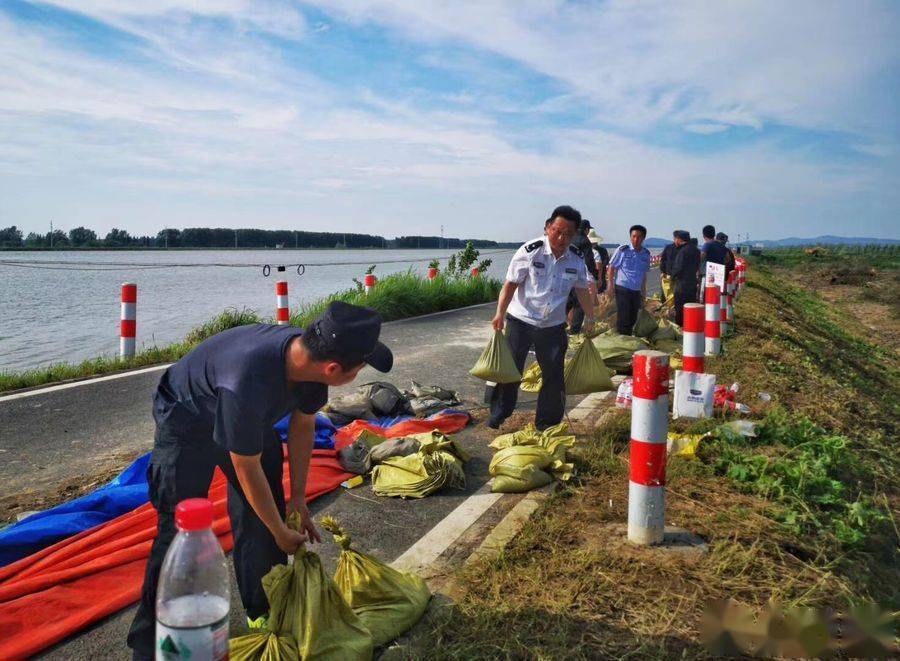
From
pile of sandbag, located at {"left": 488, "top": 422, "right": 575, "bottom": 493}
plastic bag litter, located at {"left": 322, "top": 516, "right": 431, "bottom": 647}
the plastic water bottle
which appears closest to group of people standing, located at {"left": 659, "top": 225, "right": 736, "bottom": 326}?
pile of sandbag, located at {"left": 488, "top": 422, "right": 575, "bottom": 493}

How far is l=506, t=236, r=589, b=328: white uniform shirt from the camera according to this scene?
6.12 meters

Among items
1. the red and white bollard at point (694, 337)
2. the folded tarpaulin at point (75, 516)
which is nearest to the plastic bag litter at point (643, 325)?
the red and white bollard at point (694, 337)

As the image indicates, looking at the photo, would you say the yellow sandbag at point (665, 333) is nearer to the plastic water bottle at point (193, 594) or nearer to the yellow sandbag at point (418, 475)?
the yellow sandbag at point (418, 475)

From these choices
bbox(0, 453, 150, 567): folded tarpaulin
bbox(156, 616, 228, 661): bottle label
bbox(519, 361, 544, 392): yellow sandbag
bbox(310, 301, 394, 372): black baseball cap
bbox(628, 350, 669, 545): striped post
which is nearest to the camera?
bbox(156, 616, 228, 661): bottle label

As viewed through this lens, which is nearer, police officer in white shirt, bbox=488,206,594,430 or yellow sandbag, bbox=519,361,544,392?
police officer in white shirt, bbox=488,206,594,430

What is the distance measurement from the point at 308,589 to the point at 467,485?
8.30 ft

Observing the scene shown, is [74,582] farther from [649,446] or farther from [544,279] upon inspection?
[544,279]

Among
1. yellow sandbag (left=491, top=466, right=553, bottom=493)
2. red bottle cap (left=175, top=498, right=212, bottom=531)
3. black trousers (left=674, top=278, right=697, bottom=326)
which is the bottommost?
yellow sandbag (left=491, top=466, right=553, bottom=493)

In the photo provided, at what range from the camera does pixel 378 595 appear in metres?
3.04

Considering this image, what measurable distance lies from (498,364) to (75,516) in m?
3.39

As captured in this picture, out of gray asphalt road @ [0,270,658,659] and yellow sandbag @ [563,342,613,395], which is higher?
yellow sandbag @ [563,342,613,395]

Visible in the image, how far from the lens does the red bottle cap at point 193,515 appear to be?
188cm

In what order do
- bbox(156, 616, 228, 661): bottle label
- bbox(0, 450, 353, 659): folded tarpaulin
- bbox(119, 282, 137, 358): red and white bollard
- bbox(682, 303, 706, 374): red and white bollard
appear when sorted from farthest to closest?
bbox(119, 282, 137, 358): red and white bollard, bbox(682, 303, 706, 374): red and white bollard, bbox(0, 450, 353, 659): folded tarpaulin, bbox(156, 616, 228, 661): bottle label

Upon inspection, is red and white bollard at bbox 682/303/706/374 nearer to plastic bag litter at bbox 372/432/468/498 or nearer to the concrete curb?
the concrete curb
